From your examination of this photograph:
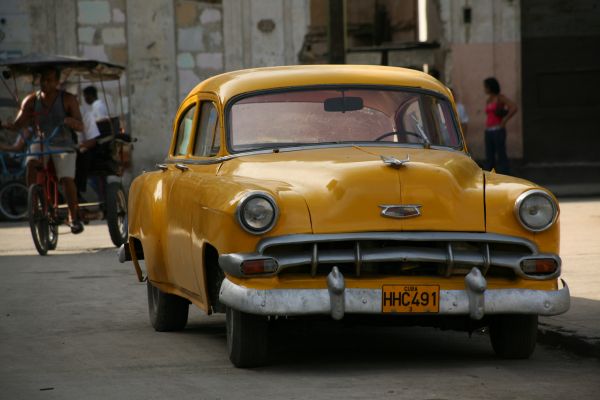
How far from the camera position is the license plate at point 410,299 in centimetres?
777

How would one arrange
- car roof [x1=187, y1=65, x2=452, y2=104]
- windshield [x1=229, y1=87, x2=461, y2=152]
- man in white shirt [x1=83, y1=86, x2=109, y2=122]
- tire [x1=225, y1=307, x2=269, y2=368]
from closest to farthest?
tire [x1=225, y1=307, x2=269, y2=368] < windshield [x1=229, y1=87, x2=461, y2=152] < car roof [x1=187, y1=65, x2=452, y2=104] < man in white shirt [x1=83, y1=86, x2=109, y2=122]

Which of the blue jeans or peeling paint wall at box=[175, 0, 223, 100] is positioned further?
peeling paint wall at box=[175, 0, 223, 100]

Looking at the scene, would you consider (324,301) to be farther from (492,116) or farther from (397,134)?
(492,116)

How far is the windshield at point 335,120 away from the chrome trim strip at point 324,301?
1.43m

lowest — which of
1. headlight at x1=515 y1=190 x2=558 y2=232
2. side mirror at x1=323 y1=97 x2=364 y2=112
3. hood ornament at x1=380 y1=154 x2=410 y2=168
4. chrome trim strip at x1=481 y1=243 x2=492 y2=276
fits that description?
chrome trim strip at x1=481 y1=243 x2=492 y2=276

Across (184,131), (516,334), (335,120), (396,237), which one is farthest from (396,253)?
(184,131)

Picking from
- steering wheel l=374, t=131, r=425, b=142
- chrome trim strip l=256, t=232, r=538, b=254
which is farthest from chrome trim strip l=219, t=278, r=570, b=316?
steering wheel l=374, t=131, r=425, b=142

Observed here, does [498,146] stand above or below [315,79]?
below

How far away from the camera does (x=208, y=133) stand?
955cm

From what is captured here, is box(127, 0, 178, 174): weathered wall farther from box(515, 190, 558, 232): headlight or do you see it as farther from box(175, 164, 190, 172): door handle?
box(515, 190, 558, 232): headlight

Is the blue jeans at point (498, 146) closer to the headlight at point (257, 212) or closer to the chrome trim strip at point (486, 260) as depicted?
the chrome trim strip at point (486, 260)

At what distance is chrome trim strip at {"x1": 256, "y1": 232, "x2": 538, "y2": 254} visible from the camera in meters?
7.73

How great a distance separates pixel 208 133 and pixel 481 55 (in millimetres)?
18315

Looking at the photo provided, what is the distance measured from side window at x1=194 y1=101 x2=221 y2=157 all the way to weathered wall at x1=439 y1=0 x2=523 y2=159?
17.7 metres
